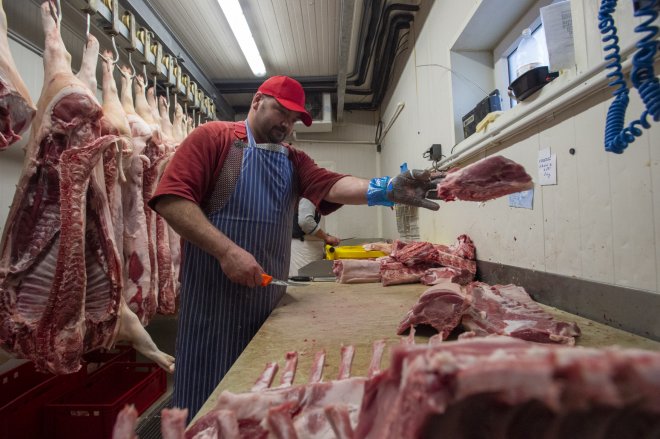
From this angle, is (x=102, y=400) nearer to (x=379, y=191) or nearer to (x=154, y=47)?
(x=379, y=191)

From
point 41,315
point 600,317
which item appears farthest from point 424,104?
point 41,315

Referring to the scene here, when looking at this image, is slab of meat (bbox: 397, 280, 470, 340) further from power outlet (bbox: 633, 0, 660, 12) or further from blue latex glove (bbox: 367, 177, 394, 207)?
power outlet (bbox: 633, 0, 660, 12)

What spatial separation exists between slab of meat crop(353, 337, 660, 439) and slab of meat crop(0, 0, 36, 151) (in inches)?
84.9

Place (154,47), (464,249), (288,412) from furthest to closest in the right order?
(154,47) → (464,249) → (288,412)

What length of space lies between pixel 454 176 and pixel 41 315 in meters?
2.03

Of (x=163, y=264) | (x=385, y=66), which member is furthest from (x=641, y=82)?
(x=385, y=66)

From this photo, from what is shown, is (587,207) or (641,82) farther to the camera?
(587,207)

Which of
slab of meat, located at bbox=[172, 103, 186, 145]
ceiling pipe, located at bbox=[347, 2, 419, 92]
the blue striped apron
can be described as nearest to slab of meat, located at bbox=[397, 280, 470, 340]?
the blue striped apron

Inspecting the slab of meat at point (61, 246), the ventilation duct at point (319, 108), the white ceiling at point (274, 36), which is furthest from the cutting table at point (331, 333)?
the ventilation duct at point (319, 108)

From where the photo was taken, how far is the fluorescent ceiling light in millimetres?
3449

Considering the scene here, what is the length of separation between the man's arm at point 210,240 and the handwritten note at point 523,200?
145cm

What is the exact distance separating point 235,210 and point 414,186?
95 centimetres

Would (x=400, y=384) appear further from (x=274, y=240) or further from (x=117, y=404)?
(x=117, y=404)

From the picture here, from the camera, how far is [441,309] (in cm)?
137
